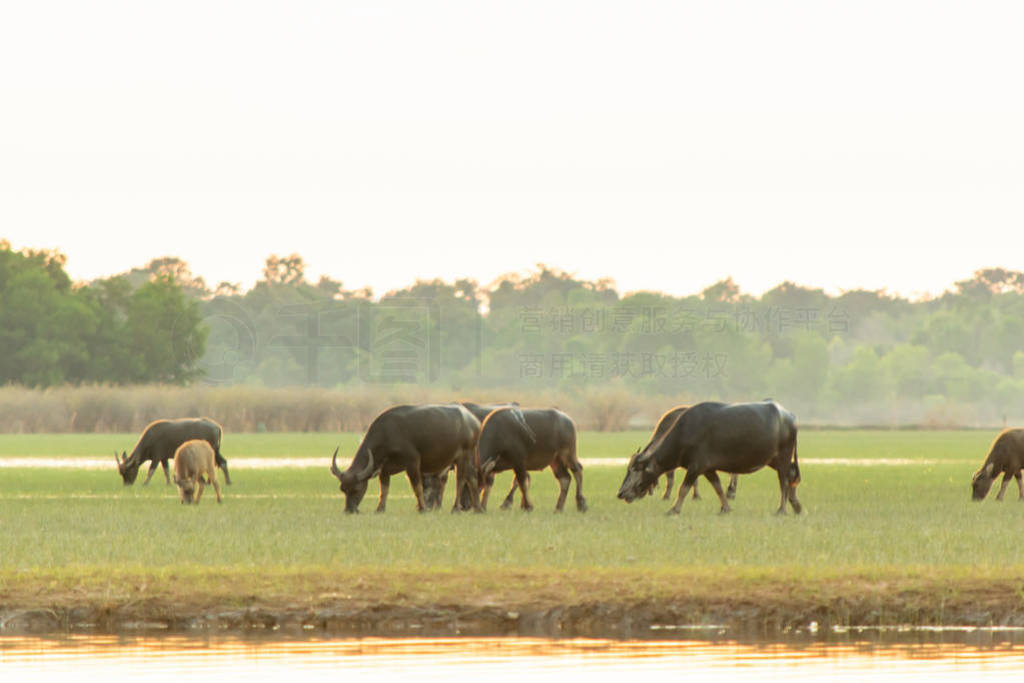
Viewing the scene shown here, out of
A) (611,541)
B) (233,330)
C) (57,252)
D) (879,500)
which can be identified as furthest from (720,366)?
(611,541)

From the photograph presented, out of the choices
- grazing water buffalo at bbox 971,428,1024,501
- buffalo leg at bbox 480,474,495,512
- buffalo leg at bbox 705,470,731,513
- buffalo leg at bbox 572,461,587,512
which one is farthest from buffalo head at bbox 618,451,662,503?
grazing water buffalo at bbox 971,428,1024,501

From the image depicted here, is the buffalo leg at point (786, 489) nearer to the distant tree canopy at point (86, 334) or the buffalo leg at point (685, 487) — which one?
the buffalo leg at point (685, 487)

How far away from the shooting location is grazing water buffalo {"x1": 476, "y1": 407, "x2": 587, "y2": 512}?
30328mm

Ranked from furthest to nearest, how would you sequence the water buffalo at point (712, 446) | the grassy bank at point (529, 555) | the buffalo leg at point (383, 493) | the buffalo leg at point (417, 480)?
the buffalo leg at point (383, 493) → the buffalo leg at point (417, 480) → the water buffalo at point (712, 446) → the grassy bank at point (529, 555)

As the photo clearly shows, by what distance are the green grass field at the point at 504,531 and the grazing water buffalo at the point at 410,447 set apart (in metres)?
0.56

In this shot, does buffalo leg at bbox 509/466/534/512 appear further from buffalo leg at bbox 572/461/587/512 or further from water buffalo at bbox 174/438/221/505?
water buffalo at bbox 174/438/221/505

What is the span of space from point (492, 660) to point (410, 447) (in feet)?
46.4

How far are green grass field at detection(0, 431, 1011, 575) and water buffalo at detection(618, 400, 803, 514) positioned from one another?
0.72 m

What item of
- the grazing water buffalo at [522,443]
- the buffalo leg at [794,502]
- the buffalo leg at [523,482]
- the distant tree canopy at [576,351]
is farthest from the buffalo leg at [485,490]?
the distant tree canopy at [576,351]

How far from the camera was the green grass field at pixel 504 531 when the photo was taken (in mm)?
20906

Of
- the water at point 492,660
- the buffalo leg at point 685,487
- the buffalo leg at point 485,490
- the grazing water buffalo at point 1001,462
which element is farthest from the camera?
the grazing water buffalo at point 1001,462

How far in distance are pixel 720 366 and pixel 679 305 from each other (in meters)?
14.4

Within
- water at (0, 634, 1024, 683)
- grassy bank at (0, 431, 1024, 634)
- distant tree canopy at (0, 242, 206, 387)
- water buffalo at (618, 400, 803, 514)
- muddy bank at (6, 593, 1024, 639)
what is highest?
distant tree canopy at (0, 242, 206, 387)

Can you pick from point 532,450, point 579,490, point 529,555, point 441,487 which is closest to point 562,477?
point 579,490
